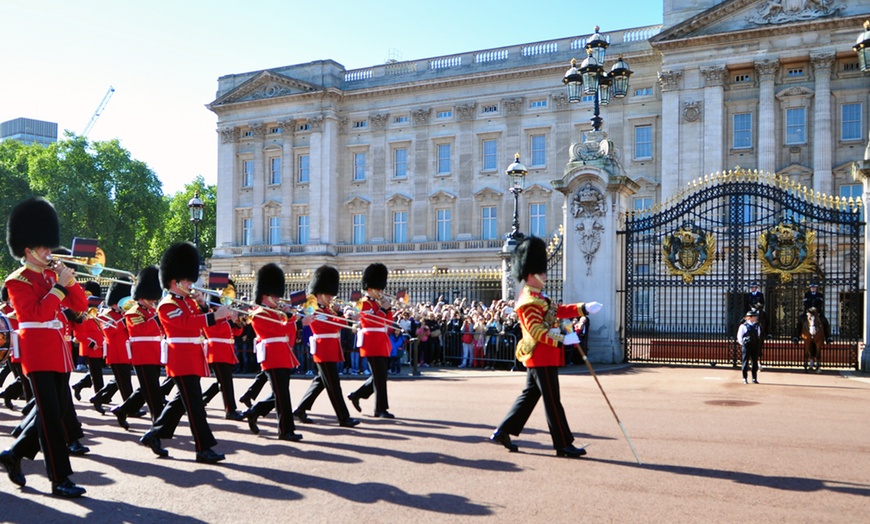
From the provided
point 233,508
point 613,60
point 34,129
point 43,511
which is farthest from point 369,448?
point 34,129

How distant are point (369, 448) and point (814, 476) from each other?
3673 millimetres

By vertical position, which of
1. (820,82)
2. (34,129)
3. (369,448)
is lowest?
(369,448)

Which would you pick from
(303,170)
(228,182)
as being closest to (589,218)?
(303,170)

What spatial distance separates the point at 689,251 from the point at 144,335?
10.9 metres

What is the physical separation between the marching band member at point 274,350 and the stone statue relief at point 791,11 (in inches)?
1165

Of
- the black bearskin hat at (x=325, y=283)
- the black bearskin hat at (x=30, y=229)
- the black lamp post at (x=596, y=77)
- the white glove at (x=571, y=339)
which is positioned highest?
the black lamp post at (x=596, y=77)

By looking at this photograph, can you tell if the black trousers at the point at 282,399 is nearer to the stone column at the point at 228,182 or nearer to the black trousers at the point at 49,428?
the black trousers at the point at 49,428

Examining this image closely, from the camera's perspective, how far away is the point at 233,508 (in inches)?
217

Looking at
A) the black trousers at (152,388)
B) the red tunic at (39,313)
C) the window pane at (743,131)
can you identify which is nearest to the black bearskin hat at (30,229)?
the red tunic at (39,313)

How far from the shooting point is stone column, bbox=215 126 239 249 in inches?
1821

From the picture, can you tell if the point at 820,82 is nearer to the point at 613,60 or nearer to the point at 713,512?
the point at 613,60

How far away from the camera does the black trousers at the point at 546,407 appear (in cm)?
706

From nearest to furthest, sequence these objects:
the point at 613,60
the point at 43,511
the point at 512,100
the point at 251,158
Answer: the point at 43,511 → the point at 613,60 → the point at 512,100 → the point at 251,158

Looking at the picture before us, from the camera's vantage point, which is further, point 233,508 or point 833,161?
point 833,161
